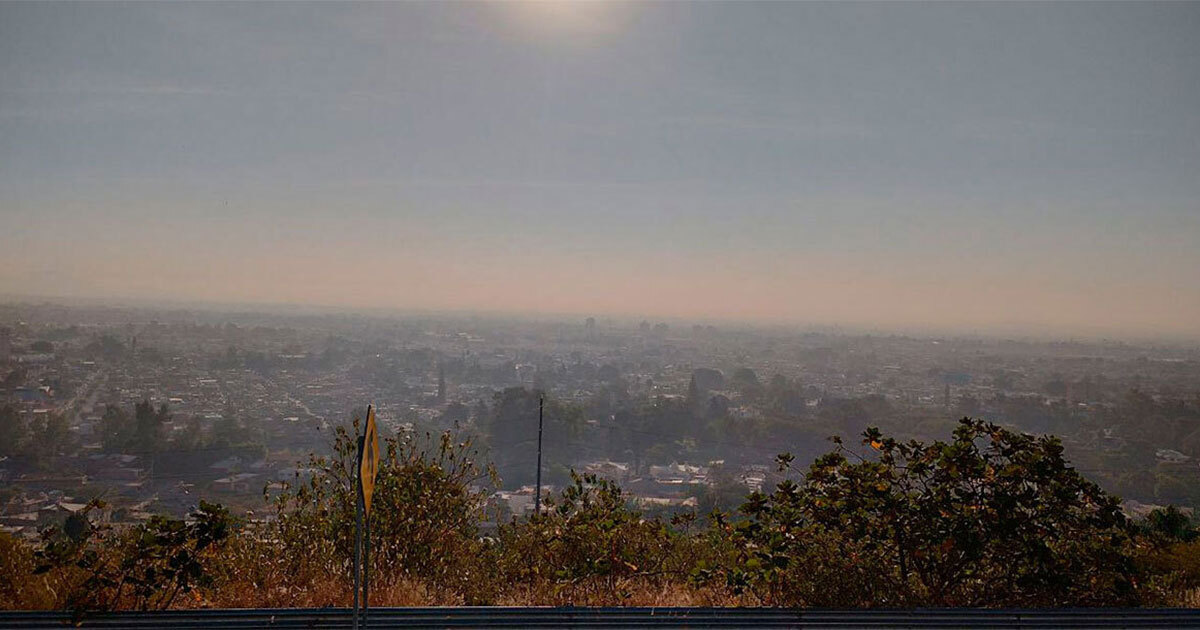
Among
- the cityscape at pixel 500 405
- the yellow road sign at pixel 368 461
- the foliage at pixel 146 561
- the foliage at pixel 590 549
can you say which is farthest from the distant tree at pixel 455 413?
the yellow road sign at pixel 368 461

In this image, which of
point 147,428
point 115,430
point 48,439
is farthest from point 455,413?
point 48,439

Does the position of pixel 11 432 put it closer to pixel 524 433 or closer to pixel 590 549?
pixel 524 433

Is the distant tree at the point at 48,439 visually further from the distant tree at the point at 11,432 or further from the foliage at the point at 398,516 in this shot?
the foliage at the point at 398,516

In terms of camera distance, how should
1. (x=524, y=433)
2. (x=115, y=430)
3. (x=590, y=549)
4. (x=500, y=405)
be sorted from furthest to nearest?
(x=500, y=405) → (x=524, y=433) → (x=115, y=430) → (x=590, y=549)

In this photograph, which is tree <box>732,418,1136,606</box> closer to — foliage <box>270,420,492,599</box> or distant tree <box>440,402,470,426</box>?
foliage <box>270,420,492,599</box>

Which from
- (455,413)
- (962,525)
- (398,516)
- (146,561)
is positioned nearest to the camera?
(146,561)

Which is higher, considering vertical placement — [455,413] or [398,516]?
[398,516]
